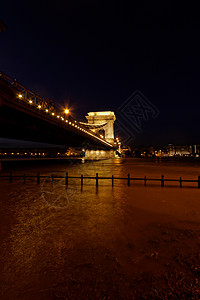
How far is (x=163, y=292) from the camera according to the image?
343 cm

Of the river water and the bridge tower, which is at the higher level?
the bridge tower

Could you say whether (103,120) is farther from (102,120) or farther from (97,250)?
(97,250)

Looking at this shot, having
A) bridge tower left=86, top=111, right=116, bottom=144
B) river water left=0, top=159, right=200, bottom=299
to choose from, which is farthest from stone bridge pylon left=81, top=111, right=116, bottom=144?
river water left=0, top=159, right=200, bottom=299

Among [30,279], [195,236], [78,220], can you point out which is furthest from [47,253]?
[195,236]

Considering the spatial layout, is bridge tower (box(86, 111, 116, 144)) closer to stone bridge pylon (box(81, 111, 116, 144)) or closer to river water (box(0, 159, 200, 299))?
stone bridge pylon (box(81, 111, 116, 144))

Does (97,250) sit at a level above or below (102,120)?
below

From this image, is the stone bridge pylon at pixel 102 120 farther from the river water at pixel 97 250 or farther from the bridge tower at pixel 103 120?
the river water at pixel 97 250

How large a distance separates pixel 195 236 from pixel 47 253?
16.7 feet

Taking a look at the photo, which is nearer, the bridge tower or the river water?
the river water

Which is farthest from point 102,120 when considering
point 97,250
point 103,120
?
point 97,250

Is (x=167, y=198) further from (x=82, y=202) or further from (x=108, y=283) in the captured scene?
(x=108, y=283)

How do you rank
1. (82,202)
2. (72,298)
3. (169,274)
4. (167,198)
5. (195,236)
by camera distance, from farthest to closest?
(167,198), (82,202), (195,236), (169,274), (72,298)

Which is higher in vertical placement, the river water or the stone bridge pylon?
the stone bridge pylon

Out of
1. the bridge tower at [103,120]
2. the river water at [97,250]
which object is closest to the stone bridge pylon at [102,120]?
the bridge tower at [103,120]
